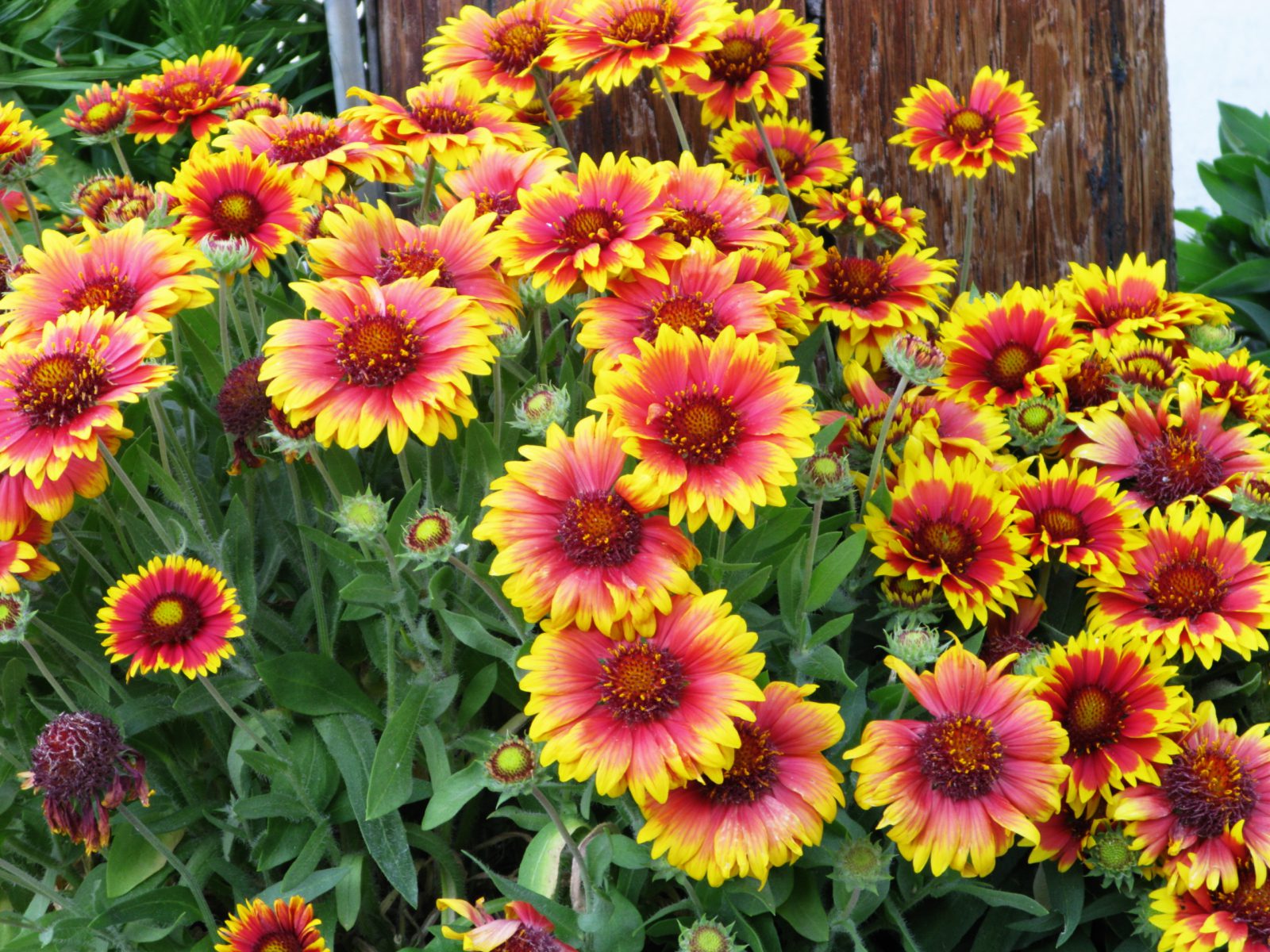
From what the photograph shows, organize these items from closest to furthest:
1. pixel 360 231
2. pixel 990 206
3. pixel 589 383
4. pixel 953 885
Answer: pixel 953 885, pixel 360 231, pixel 589 383, pixel 990 206

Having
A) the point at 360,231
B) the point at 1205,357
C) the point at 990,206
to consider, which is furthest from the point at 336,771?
the point at 990,206

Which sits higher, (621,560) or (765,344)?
(765,344)

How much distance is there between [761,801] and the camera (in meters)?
0.99

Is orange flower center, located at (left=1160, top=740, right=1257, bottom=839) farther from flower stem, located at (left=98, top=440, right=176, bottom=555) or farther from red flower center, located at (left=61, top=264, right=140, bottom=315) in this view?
red flower center, located at (left=61, top=264, right=140, bottom=315)

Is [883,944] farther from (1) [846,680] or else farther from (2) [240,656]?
(2) [240,656]

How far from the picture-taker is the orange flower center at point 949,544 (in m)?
1.30

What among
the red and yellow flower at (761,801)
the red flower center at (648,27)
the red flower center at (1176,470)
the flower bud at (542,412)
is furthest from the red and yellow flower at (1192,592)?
the red flower center at (648,27)

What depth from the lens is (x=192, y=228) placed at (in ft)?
4.46

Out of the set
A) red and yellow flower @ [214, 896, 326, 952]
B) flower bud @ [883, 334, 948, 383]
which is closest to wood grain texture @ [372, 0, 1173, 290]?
flower bud @ [883, 334, 948, 383]

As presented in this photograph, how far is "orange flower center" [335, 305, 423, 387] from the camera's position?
42.7 inches

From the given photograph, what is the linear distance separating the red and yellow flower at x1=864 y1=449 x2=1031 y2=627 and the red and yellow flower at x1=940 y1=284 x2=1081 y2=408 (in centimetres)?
25

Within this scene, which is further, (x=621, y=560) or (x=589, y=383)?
(x=589, y=383)

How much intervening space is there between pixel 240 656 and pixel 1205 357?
4.28 ft

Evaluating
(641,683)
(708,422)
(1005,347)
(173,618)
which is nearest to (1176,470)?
(1005,347)
